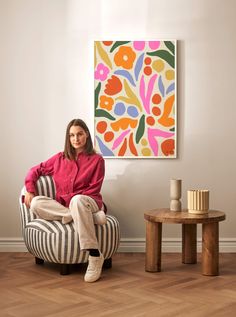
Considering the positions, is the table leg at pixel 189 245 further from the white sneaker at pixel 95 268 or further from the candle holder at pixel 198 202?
the white sneaker at pixel 95 268

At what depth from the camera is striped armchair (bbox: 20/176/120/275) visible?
3730 millimetres

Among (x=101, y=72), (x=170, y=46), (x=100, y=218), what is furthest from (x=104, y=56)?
(x=100, y=218)

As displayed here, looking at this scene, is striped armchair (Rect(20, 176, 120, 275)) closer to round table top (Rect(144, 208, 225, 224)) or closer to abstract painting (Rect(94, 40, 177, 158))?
round table top (Rect(144, 208, 225, 224))

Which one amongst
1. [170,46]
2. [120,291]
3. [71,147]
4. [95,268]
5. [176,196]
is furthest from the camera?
[170,46]

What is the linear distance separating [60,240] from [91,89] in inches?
55.0

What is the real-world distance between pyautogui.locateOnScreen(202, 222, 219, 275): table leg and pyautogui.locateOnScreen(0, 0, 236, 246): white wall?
882 mm

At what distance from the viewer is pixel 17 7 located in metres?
4.57

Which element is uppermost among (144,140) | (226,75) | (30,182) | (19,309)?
(226,75)

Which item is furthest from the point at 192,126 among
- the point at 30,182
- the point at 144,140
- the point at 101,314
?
the point at 101,314

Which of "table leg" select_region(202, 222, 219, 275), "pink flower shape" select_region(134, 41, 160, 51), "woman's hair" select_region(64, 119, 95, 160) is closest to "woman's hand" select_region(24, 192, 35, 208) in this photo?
"woman's hair" select_region(64, 119, 95, 160)

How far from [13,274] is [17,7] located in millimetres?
2132

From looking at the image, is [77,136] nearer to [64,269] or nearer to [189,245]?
[64,269]

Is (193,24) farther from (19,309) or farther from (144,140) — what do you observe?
(19,309)

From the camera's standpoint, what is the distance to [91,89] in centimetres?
458
